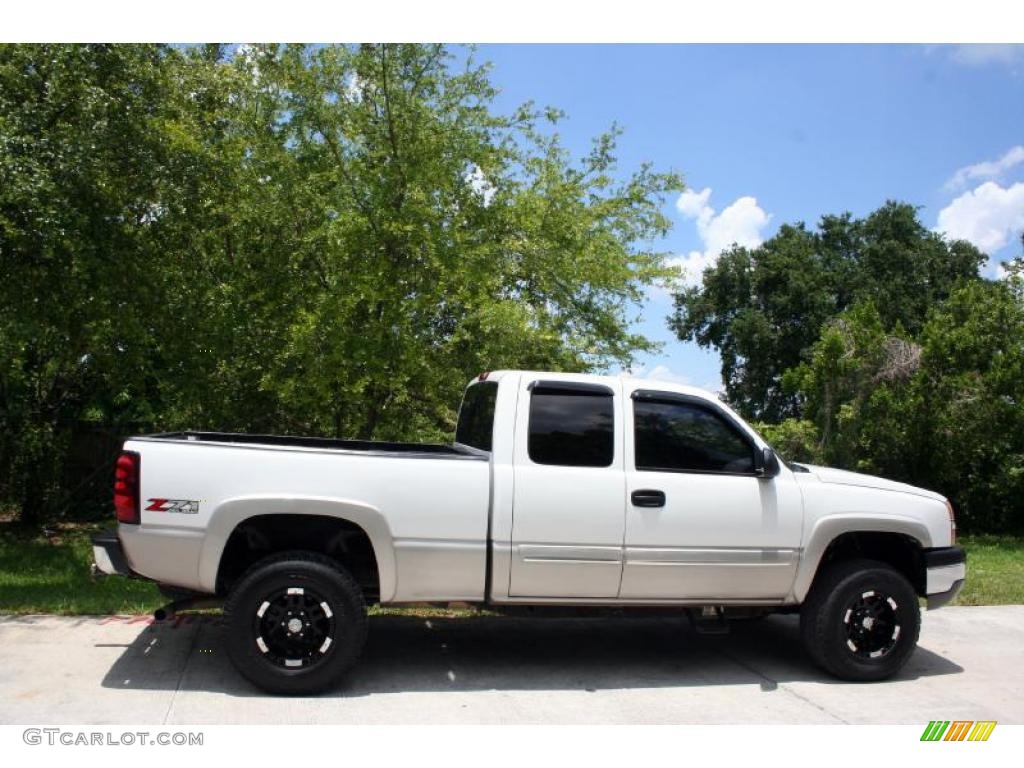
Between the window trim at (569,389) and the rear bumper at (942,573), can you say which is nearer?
the window trim at (569,389)

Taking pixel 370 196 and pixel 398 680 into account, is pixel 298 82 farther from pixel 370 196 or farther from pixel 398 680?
pixel 398 680

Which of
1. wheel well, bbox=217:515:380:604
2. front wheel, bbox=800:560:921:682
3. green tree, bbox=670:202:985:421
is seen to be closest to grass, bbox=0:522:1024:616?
wheel well, bbox=217:515:380:604

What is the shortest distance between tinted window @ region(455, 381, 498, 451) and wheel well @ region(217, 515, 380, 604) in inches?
41.1

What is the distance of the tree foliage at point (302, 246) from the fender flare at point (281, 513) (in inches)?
183

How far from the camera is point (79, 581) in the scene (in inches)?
351

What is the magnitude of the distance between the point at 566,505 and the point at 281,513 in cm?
172

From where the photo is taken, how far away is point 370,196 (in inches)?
412

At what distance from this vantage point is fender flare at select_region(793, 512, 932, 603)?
602 centimetres

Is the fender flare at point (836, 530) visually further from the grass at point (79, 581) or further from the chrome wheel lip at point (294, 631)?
the chrome wheel lip at point (294, 631)

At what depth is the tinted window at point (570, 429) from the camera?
19.2 ft

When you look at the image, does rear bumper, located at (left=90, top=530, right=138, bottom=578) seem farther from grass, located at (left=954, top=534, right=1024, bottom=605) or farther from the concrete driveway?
grass, located at (left=954, top=534, right=1024, bottom=605)

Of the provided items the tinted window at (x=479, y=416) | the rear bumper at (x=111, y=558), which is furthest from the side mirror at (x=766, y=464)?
the rear bumper at (x=111, y=558)

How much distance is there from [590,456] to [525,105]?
7.16 meters

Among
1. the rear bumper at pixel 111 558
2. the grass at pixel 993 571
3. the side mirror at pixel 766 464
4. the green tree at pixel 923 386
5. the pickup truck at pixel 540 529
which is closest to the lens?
the pickup truck at pixel 540 529
